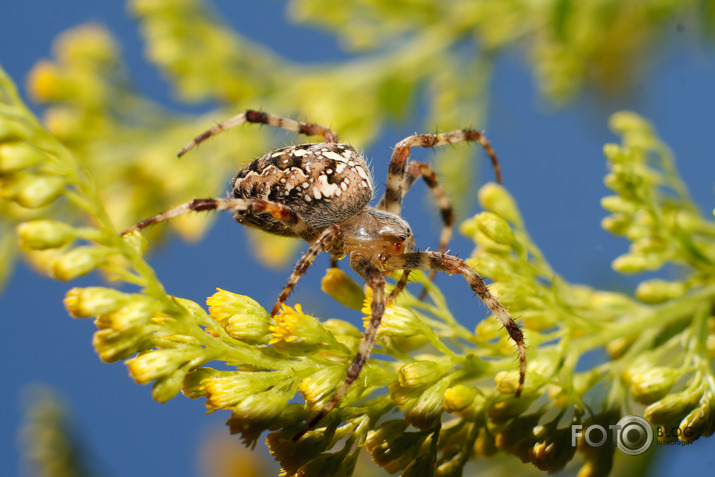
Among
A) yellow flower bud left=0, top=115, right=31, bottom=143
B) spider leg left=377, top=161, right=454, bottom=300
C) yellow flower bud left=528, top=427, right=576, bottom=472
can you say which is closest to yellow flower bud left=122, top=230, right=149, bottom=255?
yellow flower bud left=0, top=115, right=31, bottom=143

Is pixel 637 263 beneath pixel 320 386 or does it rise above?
above

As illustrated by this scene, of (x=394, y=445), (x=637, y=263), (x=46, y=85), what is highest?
(x=46, y=85)

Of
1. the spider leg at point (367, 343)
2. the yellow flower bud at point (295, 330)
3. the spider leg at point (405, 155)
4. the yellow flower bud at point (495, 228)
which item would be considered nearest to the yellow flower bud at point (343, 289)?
the spider leg at point (367, 343)

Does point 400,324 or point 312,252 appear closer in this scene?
point 400,324

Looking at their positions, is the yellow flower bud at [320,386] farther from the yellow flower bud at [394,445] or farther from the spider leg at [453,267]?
the spider leg at [453,267]

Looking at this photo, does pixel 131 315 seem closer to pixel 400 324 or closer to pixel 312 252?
pixel 400 324

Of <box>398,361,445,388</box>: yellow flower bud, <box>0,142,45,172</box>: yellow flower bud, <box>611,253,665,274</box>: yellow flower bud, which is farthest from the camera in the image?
<box>611,253,665,274</box>: yellow flower bud

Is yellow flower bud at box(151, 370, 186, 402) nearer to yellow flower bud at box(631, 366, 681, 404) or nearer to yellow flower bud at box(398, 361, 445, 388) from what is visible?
yellow flower bud at box(398, 361, 445, 388)

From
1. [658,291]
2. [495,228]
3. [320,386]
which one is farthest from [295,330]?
[658,291]
